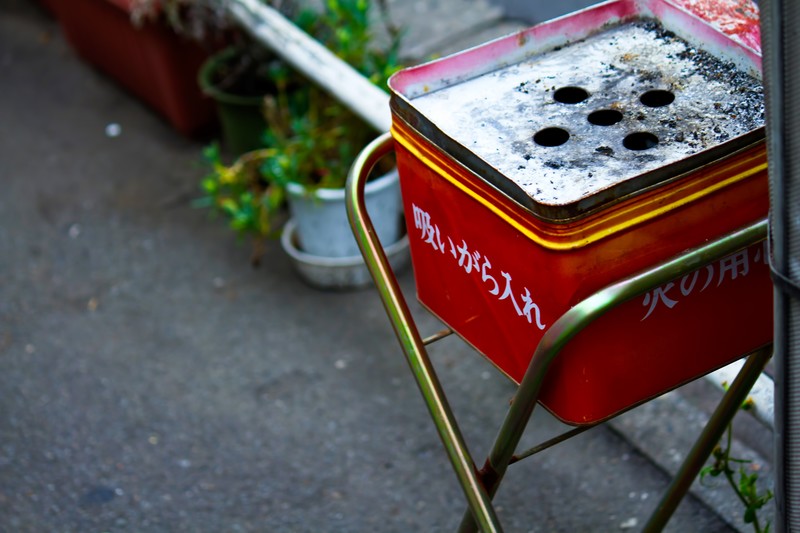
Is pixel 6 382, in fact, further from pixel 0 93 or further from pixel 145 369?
pixel 0 93

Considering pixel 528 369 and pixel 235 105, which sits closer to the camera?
pixel 528 369

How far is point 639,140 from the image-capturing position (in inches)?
57.3

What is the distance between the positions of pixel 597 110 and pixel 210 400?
1.99 m

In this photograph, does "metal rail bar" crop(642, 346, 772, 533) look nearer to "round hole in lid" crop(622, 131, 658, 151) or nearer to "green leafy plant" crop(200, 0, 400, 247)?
"round hole in lid" crop(622, 131, 658, 151)

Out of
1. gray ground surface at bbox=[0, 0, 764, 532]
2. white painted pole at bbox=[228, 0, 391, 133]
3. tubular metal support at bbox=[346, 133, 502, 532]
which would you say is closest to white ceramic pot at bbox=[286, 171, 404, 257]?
gray ground surface at bbox=[0, 0, 764, 532]

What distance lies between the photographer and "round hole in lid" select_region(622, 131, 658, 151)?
144 cm

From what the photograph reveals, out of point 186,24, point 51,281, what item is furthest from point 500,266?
point 186,24

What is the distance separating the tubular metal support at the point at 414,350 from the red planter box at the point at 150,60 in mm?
2851

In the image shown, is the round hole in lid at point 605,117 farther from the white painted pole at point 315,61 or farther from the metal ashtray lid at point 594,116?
the white painted pole at point 315,61

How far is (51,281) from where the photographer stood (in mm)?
3857

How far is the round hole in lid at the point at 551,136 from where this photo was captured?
1499 mm

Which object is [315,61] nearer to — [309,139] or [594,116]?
[309,139]

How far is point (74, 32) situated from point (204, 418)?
3078 millimetres

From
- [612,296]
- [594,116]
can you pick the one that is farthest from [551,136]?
[612,296]
